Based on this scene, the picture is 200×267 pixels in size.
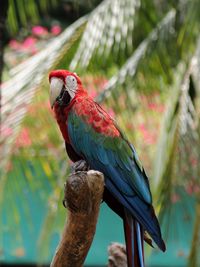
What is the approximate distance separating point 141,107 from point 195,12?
33.9 inches

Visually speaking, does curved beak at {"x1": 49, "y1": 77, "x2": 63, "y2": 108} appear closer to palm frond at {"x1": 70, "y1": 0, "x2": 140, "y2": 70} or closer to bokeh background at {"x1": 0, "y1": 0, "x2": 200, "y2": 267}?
bokeh background at {"x1": 0, "y1": 0, "x2": 200, "y2": 267}

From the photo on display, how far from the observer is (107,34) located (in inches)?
135

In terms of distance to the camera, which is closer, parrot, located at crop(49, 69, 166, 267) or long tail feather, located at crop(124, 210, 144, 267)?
long tail feather, located at crop(124, 210, 144, 267)

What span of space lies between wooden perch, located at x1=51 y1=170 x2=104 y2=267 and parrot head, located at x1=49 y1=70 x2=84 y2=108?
13.4 inches

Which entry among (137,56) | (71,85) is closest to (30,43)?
(137,56)

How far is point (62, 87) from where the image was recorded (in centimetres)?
200

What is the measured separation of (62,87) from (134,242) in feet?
1.62

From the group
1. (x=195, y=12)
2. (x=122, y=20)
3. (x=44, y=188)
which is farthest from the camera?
(x=44, y=188)

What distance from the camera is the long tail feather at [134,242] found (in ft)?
5.76

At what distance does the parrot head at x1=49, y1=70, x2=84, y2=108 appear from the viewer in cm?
198

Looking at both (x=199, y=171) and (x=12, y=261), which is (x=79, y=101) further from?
(x=12, y=261)

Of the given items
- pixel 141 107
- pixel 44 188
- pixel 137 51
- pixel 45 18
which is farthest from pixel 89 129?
pixel 45 18

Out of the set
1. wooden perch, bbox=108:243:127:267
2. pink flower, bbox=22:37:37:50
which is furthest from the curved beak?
pink flower, bbox=22:37:37:50

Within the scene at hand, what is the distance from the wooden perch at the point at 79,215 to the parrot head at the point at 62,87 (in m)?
0.34
